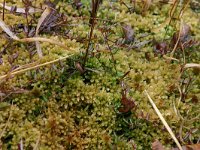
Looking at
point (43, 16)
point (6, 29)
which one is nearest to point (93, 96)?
point (43, 16)

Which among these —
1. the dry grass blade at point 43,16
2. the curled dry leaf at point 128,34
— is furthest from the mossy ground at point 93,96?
the dry grass blade at point 43,16

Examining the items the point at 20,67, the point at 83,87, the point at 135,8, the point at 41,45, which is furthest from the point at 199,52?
the point at 20,67

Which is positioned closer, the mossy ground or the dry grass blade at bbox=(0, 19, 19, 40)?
the mossy ground

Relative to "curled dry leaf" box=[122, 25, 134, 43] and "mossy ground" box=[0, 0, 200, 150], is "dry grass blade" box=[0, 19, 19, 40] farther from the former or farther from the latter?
"curled dry leaf" box=[122, 25, 134, 43]

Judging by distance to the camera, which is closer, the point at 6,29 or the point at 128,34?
the point at 6,29

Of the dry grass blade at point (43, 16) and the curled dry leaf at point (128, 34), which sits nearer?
the dry grass blade at point (43, 16)

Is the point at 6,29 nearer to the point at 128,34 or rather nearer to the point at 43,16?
the point at 43,16

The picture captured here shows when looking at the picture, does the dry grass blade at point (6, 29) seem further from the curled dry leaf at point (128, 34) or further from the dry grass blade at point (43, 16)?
the curled dry leaf at point (128, 34)

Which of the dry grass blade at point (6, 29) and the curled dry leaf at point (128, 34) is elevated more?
the dry grass blade at point (6, 29)

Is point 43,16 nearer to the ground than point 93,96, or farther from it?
farther from it

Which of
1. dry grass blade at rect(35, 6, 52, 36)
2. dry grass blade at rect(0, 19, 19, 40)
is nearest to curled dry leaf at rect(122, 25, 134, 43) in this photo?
dry grass blade at rect(35, 6, 52, 36)
